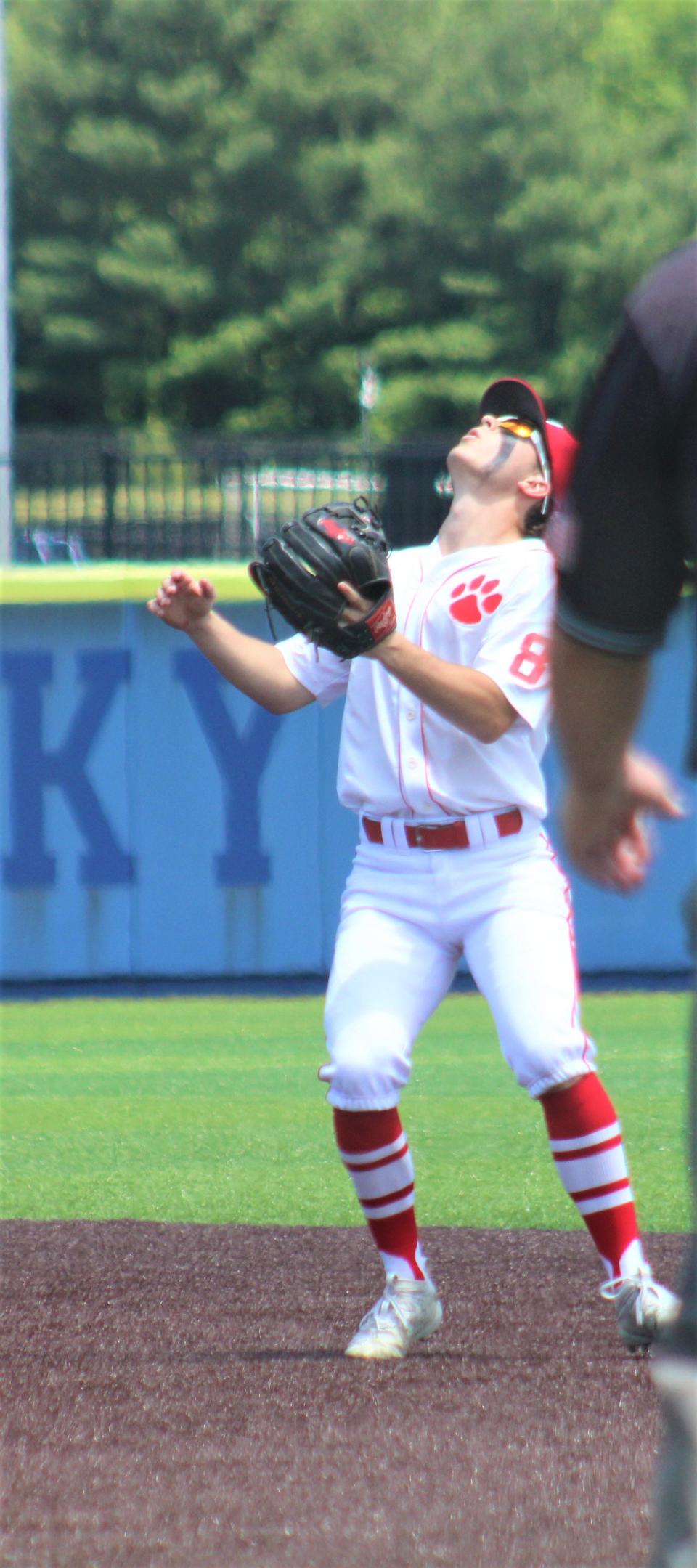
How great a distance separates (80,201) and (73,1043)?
41737 mm

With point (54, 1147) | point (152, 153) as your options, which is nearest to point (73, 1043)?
point (54, 1147)

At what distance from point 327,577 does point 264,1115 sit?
132 inches

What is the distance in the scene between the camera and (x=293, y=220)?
47.7 meters

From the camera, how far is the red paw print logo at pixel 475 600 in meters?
3.82

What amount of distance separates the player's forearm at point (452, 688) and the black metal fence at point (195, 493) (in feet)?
23.7

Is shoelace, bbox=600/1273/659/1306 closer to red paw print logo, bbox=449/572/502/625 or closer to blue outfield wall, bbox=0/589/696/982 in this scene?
red paw print logo, bbox=449/572/502/625

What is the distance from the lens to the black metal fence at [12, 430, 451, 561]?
1152cm

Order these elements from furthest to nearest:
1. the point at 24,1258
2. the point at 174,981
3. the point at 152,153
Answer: the point at 152,153 → the point at 174,981 → the point at 24,1258

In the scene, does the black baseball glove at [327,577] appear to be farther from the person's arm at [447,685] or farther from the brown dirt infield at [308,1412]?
the brown dirt infield at [308,1412]

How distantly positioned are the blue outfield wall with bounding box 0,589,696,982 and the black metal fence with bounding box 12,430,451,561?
8.88 feet

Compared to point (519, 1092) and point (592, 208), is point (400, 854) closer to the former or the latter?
point (519, 1092)

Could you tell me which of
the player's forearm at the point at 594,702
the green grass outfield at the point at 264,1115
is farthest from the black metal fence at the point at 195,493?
the player's forearm at the point at 594,702

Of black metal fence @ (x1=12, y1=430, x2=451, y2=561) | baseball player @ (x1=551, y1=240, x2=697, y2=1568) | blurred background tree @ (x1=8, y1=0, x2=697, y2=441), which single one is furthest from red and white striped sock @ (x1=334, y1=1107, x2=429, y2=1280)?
blurred background tree @ (x1=8, y1=0, x2=697, y2=441)

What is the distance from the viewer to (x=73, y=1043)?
25.7 ft
